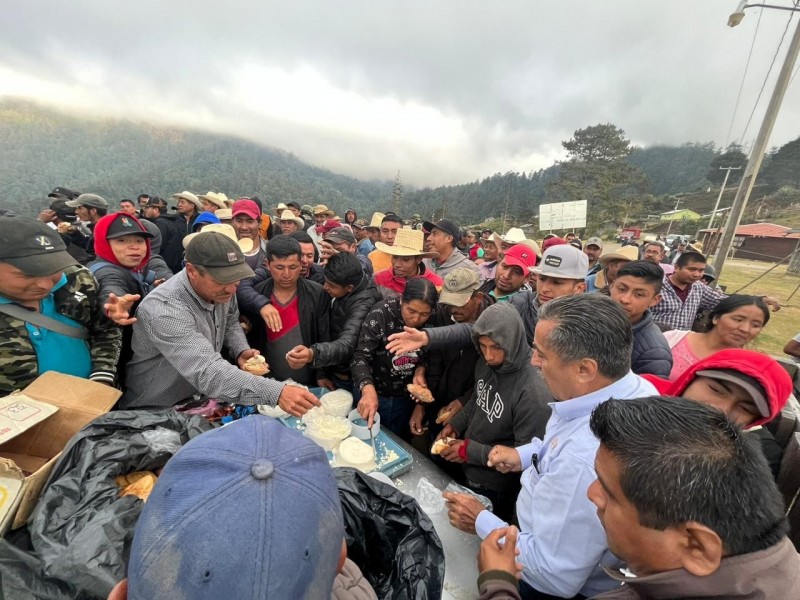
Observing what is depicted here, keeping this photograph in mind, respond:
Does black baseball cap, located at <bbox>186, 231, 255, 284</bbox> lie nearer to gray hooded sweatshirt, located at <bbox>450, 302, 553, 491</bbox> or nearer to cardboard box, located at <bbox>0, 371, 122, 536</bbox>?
cardboard box, located at <bbox>0, 371, 122, 536</bbox>

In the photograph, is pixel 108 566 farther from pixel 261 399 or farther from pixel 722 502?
pixel 722 502

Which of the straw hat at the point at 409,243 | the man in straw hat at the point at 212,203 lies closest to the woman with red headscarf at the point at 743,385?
the straw hat at the point at 409,243

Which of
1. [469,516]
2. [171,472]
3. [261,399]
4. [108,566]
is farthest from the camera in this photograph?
[261,399]

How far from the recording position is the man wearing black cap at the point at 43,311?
182 cm

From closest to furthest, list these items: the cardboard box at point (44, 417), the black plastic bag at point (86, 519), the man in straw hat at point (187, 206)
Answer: the black plastic bag at point (86, 519)
the cardboard box at point (44, 417)
the man in straw hat at point (187, 206)

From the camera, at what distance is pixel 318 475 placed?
2.72ft

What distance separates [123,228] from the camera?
2965 mm

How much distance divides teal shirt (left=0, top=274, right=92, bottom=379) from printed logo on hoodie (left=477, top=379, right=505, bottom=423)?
2737mm

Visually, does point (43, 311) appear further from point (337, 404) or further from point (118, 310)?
point (337, 404)

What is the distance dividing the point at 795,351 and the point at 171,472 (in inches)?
253

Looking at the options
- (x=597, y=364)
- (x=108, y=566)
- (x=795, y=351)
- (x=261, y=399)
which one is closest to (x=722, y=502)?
(x=597, y=364)

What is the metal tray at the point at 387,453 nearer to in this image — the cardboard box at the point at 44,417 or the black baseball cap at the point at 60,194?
the cardboard box at the point at 44,417

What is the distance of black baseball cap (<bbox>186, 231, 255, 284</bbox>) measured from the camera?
220 cm

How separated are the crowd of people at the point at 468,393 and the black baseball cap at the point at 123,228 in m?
0.02
